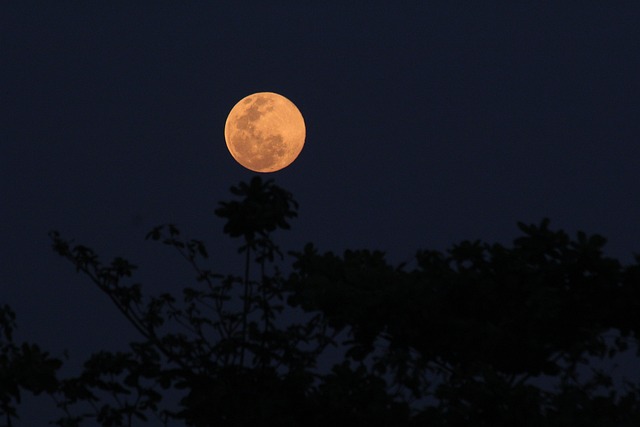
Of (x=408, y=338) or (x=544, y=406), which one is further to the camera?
(x=408, y=338)

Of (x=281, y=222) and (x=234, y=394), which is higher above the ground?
(x=281, y=222)

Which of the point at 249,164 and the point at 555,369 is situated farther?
the point at 249,164

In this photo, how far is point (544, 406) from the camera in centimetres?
959

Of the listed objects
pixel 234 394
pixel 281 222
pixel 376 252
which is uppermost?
pixel 376 252

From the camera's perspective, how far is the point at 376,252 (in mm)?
11492

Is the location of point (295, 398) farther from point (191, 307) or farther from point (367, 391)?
point (191, 307)

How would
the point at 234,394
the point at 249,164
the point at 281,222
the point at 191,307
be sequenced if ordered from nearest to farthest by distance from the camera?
the point at 281,222
the point at 234,394
the point at 191,307
the point at 249,164

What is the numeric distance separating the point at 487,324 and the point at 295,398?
212 cm

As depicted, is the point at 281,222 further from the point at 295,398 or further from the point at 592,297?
the point at 592,297

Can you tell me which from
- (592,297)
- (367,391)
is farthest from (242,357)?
(592,297)

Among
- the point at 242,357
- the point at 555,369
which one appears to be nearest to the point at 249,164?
the point at 242,357

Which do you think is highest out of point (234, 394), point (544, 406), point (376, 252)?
point (376, 252)

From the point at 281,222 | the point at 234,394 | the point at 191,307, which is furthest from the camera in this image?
the point at 191,307

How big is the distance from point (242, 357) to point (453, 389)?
2.26m
